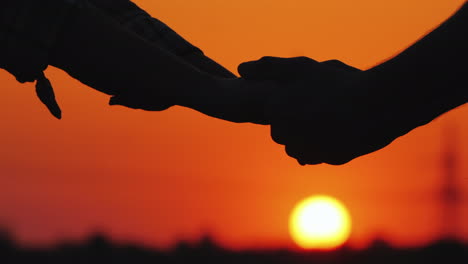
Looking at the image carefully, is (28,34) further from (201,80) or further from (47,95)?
(201,80)

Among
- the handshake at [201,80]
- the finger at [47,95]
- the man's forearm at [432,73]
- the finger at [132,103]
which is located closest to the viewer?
the man's forearm at [432,73]

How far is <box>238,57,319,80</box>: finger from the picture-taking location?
454 centimetres

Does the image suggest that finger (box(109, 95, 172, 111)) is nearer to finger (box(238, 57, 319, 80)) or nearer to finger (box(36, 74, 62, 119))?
finger (box(36, 74, 62, 119))

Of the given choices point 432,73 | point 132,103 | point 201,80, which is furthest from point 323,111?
point 132,103

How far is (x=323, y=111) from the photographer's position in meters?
4.44

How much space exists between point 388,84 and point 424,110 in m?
0.14

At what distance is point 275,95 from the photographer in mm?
4488

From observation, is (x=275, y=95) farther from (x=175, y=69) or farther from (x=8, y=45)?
(x=8, y=45)

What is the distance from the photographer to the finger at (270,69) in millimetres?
4539

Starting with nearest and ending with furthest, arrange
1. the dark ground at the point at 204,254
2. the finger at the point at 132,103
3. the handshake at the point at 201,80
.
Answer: the handshake at the point at 201,80, the finger at the point at 132,103, the dark ground at the point at 204,254

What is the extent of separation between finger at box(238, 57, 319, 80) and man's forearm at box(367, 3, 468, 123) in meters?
0.40

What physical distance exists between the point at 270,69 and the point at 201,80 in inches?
9.7

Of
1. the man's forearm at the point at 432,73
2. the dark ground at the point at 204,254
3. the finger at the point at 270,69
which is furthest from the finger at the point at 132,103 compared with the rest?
the dark ground at the point at 204,254

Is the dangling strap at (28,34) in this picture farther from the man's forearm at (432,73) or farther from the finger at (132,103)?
the man's forearm at (432,73)
